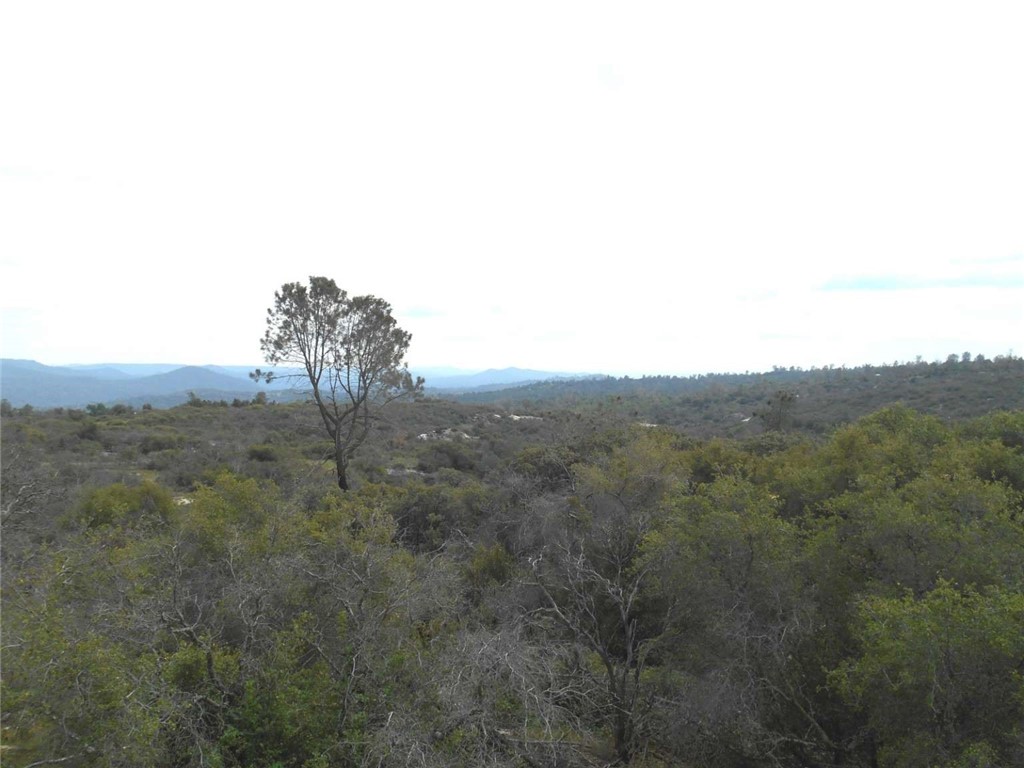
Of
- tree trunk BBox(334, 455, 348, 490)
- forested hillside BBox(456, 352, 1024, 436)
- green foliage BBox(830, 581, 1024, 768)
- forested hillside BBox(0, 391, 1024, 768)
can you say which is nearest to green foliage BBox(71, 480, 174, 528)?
forested hillside BBox(0, 391, 1024, 768)

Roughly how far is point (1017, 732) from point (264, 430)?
30.7m

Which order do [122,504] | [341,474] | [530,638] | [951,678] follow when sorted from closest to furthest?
[951,678], [530,638], [122,504], [341,474]

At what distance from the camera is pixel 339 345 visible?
18641mm

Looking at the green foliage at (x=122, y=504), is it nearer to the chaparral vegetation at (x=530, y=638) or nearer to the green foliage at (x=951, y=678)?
the chaparral vegetation at (x=530, y=638)

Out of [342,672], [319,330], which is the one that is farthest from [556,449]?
[342,672]

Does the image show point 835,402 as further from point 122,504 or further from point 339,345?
point 122,504

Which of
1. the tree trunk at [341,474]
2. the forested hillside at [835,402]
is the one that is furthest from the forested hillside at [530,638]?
the forested hillside at [835,402]

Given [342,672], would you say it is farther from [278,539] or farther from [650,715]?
[650,715]

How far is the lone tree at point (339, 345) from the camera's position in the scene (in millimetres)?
18078

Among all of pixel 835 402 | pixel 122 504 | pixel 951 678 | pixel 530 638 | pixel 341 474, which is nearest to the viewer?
pixel 951 678

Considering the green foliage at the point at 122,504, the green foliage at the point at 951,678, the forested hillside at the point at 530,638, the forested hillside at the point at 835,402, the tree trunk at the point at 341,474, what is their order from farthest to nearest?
the forested hillside at the point at 835,402 < the tree trunk at the point at 341,474 < the green foliage at the point at 122,504 < the forested hillside at the point at 530,638 < the green foliage at the point at 951,678

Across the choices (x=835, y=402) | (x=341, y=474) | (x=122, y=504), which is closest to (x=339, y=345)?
(x=341, y=474)

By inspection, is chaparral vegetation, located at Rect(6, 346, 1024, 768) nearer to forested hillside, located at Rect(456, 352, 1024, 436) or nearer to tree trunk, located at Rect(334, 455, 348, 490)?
tree trunk, located at Rect(334, 455, 348, 490)

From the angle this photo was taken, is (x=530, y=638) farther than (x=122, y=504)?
No
